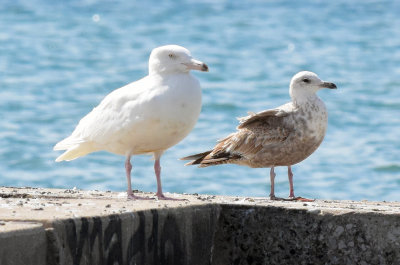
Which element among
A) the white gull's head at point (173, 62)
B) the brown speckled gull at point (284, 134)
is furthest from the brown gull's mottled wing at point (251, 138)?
the white gull's head at point (173, 62)

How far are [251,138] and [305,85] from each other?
542mm

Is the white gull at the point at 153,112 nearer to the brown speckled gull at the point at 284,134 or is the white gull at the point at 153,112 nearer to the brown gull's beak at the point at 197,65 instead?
the brown gull's beak at the point at 197,65

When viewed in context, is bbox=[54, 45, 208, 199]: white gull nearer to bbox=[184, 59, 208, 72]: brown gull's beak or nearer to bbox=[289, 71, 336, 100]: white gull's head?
bbox=[184, 59, 208, 72]: brown gull's beak

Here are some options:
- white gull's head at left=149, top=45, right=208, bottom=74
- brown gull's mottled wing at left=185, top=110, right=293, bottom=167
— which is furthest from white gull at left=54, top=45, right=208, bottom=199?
brown gull's mottled wing at left=185, top=110, right=293, bottom=167

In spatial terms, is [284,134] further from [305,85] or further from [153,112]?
[153,112]

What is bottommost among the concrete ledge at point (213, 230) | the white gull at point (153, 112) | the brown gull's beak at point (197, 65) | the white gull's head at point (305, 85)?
the concrete ledge at point (213, 230)

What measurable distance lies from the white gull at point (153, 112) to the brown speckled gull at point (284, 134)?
3.57ft

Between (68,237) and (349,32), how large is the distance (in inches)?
949

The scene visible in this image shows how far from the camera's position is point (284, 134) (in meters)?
6.93

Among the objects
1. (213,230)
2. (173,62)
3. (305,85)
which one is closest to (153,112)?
(173,62)

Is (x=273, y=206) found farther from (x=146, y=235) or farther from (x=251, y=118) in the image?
(x=251, y=118)

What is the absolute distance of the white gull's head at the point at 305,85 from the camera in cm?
706

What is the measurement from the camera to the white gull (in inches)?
225

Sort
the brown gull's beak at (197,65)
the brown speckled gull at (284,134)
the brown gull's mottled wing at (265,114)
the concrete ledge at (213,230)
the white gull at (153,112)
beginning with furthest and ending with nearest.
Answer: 1. the brown gull's mottled wing at (265,114)
2. the brown speckled gull at (284,134)
3. the brown gull's beak at (197,65)
4. the white gull at (153,112)
5. the concrete ledge at (213,230)
